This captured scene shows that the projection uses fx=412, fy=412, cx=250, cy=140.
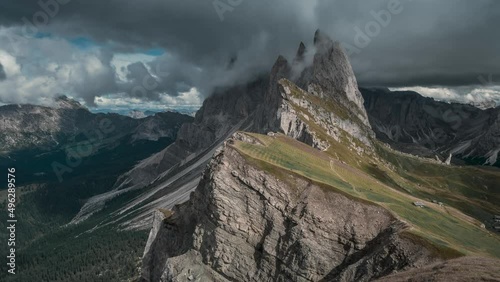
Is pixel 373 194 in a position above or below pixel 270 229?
above

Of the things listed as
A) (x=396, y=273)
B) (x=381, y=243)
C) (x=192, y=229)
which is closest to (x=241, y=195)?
(x=192, y=229)

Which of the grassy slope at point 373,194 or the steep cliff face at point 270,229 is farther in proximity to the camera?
the grassy slope at point 373,194

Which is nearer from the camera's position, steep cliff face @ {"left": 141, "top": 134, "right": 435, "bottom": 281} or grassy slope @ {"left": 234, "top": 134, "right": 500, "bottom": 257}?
steep cliff face @ {"left": 141, "top": 134, "right": 435, "bottom": 281}

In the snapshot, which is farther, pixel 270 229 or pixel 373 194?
pixel 373 194

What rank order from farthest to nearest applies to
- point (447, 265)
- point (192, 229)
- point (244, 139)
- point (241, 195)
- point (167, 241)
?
1. point (244, 139)
2. point (167, 241)
3. point (192, 229)
4. point (241, 195)
5. point (447, 265)

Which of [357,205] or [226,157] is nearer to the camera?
[357,205]

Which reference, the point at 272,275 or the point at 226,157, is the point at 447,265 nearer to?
the point at 272,275

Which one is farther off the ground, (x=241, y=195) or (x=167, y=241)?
(x=241, y=195)

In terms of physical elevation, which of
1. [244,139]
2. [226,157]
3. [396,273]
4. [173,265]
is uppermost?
[244,139]
